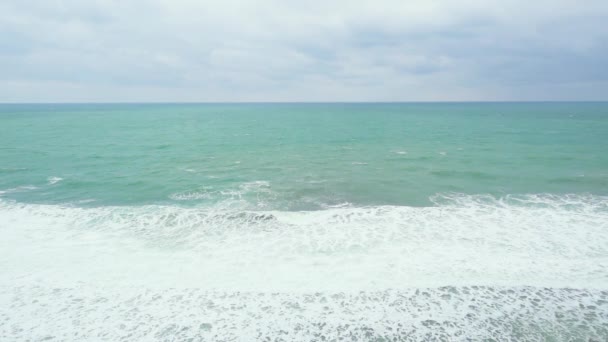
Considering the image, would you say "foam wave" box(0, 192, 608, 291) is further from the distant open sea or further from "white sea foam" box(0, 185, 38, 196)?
"white sea foam" box(0, 185, 38, 196)

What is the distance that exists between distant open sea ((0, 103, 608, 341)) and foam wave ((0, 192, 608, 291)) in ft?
0.26

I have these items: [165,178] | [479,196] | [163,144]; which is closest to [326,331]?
[479,196]

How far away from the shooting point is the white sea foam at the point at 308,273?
8742 mm

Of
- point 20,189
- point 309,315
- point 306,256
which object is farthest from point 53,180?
point 309,315

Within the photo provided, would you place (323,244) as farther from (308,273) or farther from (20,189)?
(20,189)

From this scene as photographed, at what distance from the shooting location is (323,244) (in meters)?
13.2

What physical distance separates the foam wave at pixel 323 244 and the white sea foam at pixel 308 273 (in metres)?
0.07

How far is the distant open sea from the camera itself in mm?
8820

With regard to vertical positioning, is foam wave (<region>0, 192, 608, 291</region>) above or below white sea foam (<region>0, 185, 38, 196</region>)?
below

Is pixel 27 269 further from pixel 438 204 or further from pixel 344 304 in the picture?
pixel 438 204

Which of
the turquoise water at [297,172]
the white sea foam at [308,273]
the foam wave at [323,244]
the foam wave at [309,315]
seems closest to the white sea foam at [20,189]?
the turquoise water at [297,172]

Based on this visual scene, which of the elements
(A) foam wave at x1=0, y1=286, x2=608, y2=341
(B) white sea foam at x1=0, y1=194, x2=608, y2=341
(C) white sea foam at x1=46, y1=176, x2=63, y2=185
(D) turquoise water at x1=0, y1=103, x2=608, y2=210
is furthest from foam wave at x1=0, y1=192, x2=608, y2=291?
(C) white sea foam at x1=46, y1=176, x2=63, y2=185

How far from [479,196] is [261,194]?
1396 cm

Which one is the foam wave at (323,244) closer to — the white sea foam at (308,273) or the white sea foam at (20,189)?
the white sea foam at (308,273)
